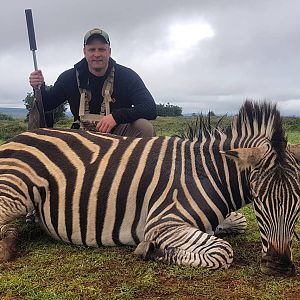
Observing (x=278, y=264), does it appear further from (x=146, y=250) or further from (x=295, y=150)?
(x=146, y=250)

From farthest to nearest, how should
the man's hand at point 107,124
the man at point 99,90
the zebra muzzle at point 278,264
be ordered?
the man at point 99,90
the man's hand at point 107,124
the zebra muzzle at point 278,264

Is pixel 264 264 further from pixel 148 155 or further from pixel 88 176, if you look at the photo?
pixel 88 176

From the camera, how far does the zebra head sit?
10.4 feet

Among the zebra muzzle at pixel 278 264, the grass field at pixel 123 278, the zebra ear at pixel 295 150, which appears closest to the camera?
the grass field at pixel 123 278

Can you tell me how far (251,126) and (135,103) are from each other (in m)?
2.13

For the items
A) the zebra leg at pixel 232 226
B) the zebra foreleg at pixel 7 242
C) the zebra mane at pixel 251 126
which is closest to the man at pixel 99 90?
the zebra mane at pixel 251 126

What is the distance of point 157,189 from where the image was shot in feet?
13.0

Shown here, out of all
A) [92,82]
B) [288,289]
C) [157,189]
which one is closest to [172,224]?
[157,189]

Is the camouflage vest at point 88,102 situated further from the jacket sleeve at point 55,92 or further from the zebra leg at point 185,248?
the zebra leg at point 185,248

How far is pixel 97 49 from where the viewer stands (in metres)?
5.75

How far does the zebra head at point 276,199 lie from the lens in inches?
125

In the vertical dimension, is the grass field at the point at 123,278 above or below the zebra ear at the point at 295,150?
below

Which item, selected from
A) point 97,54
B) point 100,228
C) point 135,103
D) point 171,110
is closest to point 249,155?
point 100,228

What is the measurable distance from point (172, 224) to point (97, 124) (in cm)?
212
